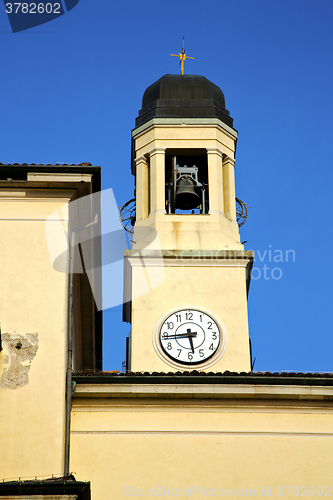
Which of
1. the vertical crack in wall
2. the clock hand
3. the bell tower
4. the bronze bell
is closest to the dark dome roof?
the bell tower

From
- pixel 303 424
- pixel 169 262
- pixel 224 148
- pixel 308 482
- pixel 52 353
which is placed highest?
pixel 224 148

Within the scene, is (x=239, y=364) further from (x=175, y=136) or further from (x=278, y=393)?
(x=175, y=136)

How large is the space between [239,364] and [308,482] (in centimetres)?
494

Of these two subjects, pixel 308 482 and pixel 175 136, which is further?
pixel 175 136

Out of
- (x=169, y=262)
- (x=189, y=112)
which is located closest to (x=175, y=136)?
(x=189, y=112)

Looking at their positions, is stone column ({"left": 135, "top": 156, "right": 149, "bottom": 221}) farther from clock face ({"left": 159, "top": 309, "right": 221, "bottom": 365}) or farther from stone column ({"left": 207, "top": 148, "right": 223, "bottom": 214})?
clock face ({"left": 159, "top": 309, "right": 221, "bottom": 365})

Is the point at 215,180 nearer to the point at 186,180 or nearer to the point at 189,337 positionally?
the point at 186,180

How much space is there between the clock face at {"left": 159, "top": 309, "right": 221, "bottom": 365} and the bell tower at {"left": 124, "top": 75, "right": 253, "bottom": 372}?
0.08 feet

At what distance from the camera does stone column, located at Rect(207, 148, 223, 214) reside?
23.1 meters

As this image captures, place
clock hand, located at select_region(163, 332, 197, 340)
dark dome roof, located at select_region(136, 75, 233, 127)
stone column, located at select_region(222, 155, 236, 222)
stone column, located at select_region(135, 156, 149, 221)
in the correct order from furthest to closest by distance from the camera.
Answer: dark dome roof, located at select_region(136, 75, 233, 127) < stone column, located at select_region(222, 155, 236, 222) < stone column, located at select_region(135, 156, 149, 221) < clock hand, located at select_region(163, 332, 197, 340)

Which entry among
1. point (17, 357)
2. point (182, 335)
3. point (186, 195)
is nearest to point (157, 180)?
point (186, 195)

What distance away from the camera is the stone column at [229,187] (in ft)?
77.5

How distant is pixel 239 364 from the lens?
788 inches

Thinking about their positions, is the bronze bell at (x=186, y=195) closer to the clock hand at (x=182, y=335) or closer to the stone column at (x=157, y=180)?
the stone column at (x=157, y=180)
